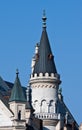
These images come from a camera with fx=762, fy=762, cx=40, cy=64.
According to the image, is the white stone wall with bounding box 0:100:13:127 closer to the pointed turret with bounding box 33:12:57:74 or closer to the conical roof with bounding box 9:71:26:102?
the conical roof with bounding box 9:71:26:102

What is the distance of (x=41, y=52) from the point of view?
9550 centimetres

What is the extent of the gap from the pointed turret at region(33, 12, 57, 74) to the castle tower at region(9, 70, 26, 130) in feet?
37.8

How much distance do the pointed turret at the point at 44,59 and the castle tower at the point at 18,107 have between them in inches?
454

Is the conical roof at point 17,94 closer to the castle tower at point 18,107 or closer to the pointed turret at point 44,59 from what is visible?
the castle tower at point 18,107

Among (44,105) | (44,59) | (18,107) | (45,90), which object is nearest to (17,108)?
(18,107)

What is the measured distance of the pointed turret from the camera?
9350cm

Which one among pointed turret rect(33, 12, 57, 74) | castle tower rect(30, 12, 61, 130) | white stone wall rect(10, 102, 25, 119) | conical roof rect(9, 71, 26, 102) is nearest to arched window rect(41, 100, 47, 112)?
castle tower rect(30, 12, 61, 130)

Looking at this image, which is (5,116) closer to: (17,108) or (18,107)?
(17,108)

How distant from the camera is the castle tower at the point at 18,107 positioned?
7981 centimetres

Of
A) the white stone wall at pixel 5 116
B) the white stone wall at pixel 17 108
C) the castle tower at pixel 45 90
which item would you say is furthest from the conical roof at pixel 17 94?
the castle tower at pixel 45 90

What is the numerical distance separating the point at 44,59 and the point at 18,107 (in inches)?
587

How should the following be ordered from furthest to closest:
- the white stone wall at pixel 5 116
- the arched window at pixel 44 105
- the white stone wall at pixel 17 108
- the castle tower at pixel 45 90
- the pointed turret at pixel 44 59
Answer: the pointed turret at pixel 44 59
the arched window at pixel 44 105
the castle tower at pixel 45 90
the white stone wall at pixel 5 116
the white stone wall at pixel 17 108

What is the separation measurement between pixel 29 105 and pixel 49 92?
4.14 meters

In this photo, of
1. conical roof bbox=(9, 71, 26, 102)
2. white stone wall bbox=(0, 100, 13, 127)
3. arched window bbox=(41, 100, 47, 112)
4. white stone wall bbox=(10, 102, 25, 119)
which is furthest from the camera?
arched window bbox=(41, 100, 47, 112)
